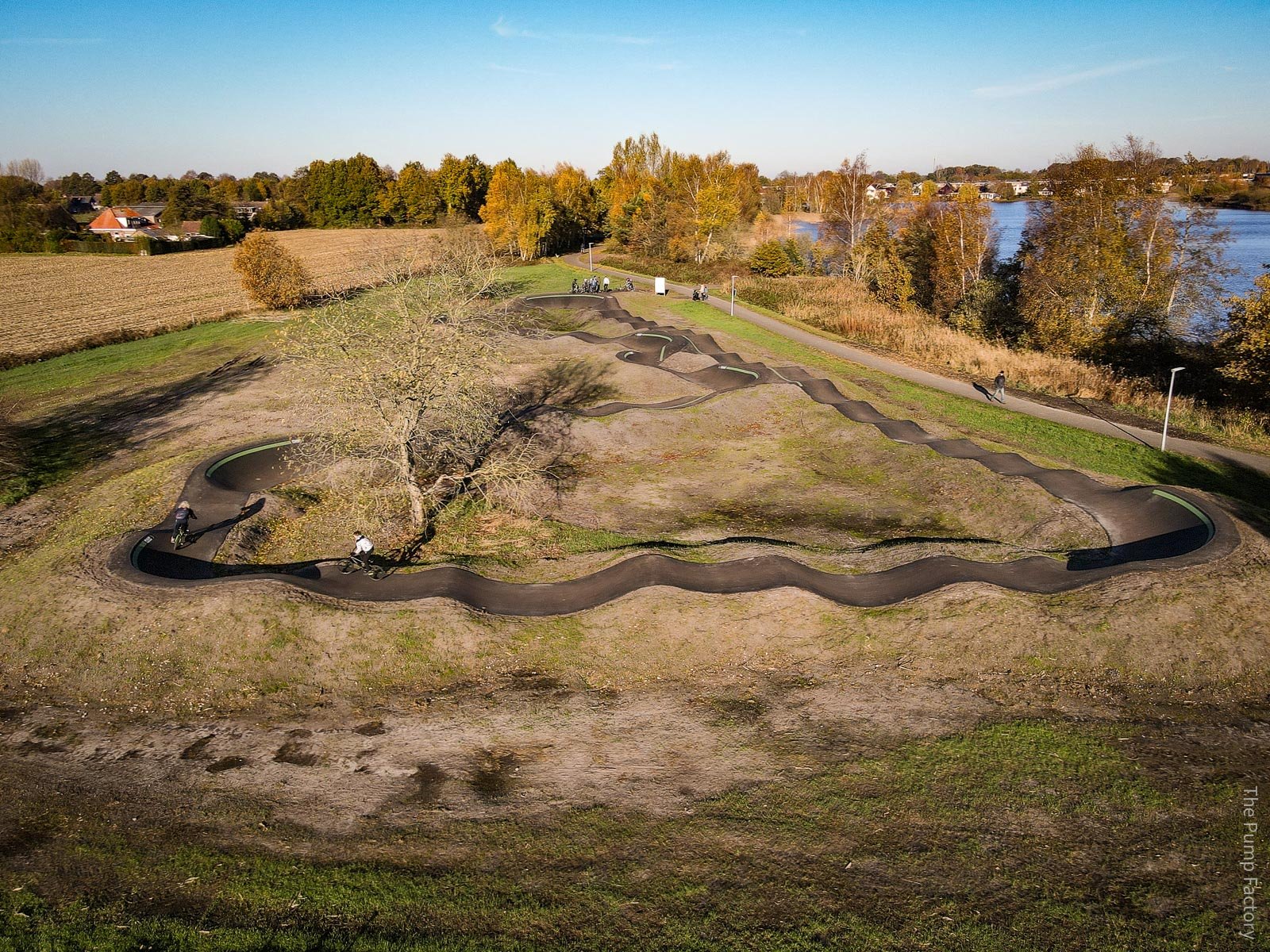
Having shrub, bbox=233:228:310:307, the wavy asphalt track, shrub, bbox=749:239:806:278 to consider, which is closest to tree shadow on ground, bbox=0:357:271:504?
the wavy asphalt track

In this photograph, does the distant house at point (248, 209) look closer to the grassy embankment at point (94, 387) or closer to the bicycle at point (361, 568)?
the grassy embankment at point (94, 387)

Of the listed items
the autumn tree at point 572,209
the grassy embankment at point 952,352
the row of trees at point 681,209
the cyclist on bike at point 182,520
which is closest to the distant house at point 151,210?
the autumn tree at point 572,209

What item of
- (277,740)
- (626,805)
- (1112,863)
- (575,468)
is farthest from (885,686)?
(575,468)

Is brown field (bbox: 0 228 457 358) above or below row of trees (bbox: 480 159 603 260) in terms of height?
below

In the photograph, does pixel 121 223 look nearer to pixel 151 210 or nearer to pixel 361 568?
pixel 151 210

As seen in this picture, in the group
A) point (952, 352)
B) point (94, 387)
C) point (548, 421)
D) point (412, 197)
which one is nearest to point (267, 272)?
point (94, 387)

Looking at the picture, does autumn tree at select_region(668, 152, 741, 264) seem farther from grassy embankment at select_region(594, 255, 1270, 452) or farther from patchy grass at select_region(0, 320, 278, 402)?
patchy grass at select_region(0, 320, 278, 402)
